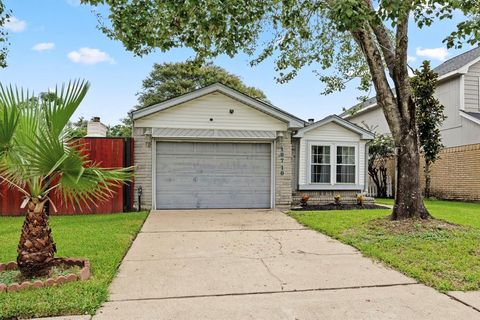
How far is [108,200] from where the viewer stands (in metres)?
10.8

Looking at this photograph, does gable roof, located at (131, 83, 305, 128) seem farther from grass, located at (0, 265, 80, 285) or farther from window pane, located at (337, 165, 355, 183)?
grass, located at (0, 265, 80, 285)

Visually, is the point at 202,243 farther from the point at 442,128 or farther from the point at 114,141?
the point at 442,128

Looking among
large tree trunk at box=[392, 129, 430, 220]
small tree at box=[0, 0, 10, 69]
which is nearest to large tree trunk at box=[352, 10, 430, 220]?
large tree trunk at box=[392, 129, 430, 220]

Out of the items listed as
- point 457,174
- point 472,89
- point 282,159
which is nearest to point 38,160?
point 282,159

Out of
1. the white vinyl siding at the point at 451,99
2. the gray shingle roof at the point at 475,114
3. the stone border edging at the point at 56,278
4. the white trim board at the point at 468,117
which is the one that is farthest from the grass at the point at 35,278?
the white vinyl siding at the point at 451,99

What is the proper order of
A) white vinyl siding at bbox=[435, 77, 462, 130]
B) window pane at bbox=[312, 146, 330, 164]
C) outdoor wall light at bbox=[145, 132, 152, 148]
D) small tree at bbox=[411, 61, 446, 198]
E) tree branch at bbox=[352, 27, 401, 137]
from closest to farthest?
tree branch at bbox=[352, 27, 401, 137]
outdoor wall light at bbox=[145, 132, 152, 148]
window pane at bbox=[312, 146, 330, 164]
small tree at bbox=[411, 61, 446, 198]
white vinyl siding at bbox=[435, 77, 462, 130]

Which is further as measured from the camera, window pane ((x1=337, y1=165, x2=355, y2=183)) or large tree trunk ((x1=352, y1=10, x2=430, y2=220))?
window pane ((x1=337, y1=165, x2=355, y2=183))

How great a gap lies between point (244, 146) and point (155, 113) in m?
3.02

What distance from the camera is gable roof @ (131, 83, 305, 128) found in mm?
11227

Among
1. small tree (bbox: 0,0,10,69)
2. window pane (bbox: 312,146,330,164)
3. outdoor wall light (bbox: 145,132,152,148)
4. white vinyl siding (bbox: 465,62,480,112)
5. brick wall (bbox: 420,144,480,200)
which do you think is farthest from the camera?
white vinyl siding (bbox: 465,62,480,112)

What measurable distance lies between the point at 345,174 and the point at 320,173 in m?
0.97

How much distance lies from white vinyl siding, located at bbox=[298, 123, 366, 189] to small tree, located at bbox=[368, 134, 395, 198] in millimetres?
4136

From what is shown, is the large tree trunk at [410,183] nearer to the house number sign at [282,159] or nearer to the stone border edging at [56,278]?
the house number sign at [282,159]

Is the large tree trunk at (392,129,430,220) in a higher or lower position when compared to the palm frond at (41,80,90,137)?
lower
